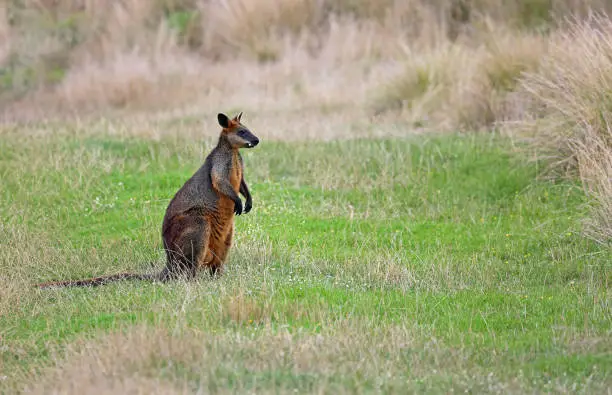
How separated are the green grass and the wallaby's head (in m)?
1.14

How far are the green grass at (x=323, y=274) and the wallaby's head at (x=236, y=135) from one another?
1.14 m

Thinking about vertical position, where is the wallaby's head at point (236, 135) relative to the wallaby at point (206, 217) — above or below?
above

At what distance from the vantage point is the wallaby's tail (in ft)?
31.2

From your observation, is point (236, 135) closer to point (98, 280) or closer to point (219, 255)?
point (219, 255)

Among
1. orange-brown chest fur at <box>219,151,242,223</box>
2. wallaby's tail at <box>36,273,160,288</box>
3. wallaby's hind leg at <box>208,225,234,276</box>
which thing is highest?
orange-brown chest fur at <box>219,151,242,223</box>

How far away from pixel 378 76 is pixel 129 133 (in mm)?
5638

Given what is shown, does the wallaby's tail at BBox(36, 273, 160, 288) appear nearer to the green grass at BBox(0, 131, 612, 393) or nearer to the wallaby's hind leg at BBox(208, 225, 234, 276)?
the green grass at BBox(0, 131, 612, 393)

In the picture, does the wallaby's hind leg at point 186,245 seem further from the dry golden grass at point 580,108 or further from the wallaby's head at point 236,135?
the dry golden grass at point 580,108

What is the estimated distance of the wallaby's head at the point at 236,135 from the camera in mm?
9562

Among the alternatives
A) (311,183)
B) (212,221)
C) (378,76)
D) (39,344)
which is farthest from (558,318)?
(378,76)

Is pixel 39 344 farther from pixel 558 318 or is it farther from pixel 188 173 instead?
pixel 188 173

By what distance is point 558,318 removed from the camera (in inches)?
317

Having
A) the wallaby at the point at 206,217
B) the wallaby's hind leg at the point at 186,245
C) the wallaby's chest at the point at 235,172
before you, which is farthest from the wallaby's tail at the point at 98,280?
the wallaby's chest at the point at 235,172

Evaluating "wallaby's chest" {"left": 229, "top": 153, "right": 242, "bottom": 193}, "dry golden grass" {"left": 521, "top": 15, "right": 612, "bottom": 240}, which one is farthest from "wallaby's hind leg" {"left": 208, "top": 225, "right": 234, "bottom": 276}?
"dry golden grass" {"left": 521, "top": 15, "right": 612, "bottom": 240}
